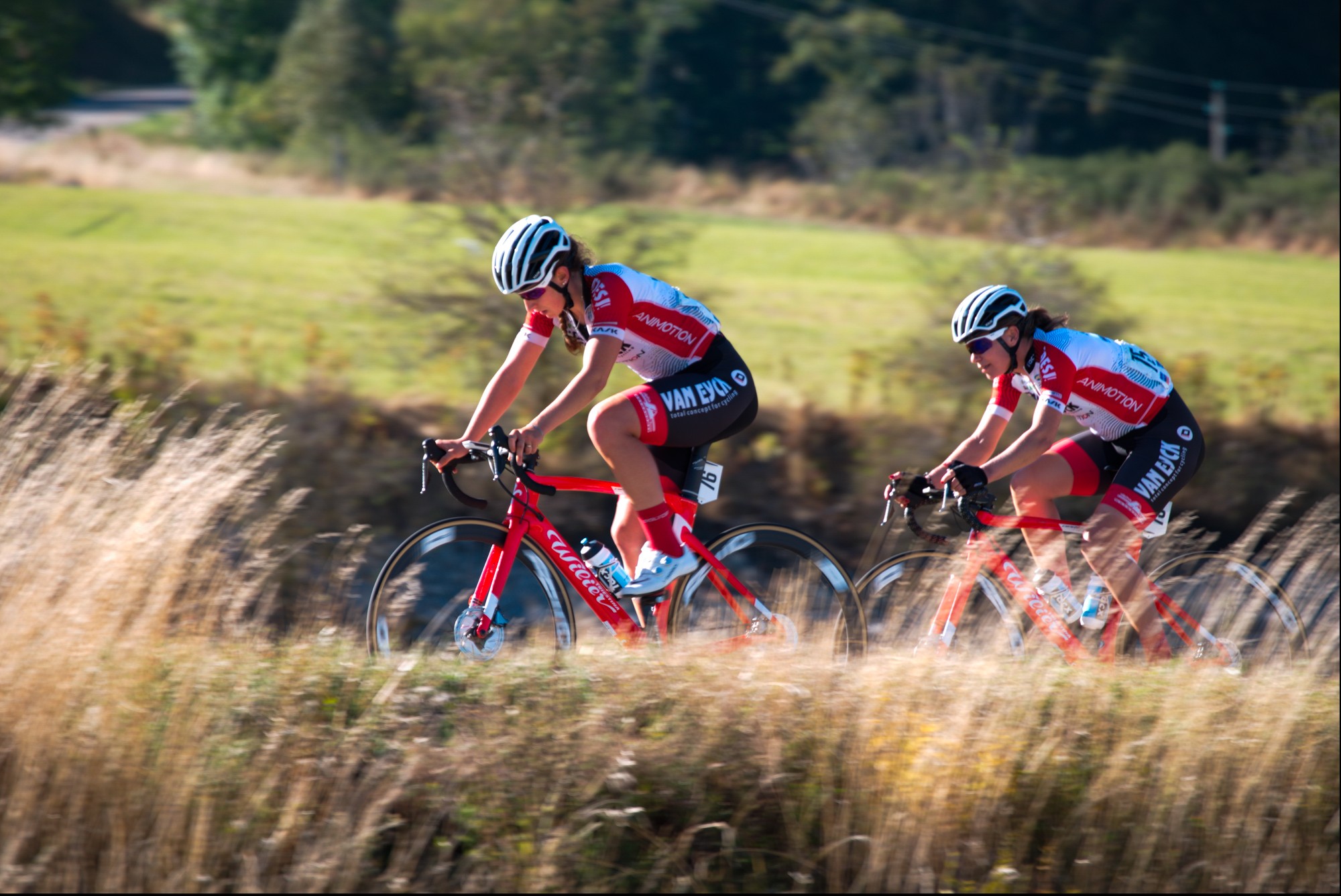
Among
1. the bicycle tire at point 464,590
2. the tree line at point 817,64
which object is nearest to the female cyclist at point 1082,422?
the bicycle tire at point 464,590

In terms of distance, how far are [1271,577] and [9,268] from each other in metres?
14.7

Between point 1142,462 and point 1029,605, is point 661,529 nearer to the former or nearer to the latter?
point 1029,605

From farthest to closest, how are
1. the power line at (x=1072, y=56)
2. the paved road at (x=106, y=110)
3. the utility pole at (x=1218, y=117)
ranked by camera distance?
the power line at (x=1072, y=56), the utility pole at (x=1218, y=117), the paved road at (x=106, y=110)

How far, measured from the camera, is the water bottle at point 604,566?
4.75 meters

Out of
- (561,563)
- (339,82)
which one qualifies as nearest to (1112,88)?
(339,82)

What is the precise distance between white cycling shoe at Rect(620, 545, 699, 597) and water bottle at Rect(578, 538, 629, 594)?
1.5 inches

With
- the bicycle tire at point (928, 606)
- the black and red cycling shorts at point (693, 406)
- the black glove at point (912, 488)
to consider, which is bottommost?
the bicycle tire at point (928, 606)

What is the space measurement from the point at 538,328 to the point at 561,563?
3.13 feet

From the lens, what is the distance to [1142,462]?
521cm

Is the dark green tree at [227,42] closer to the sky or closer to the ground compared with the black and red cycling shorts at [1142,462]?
closer to the sky

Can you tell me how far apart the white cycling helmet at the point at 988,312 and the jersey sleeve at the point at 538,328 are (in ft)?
5.53

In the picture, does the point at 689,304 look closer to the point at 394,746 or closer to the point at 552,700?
the point at 552,700

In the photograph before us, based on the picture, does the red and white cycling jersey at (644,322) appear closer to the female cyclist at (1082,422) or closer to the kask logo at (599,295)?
the kask logo at (599,295)

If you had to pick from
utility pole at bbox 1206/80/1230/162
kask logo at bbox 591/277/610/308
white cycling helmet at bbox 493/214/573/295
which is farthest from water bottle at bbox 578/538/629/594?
utility pole at bbox 1206/80/1230/162
